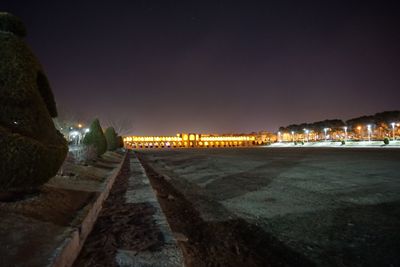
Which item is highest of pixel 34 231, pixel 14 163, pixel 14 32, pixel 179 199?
pixel 14 32

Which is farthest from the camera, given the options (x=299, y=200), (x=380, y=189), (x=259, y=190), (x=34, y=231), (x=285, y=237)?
(x=259, y=190)

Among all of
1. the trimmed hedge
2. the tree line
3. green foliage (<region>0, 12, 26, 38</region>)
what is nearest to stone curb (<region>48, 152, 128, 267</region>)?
the trimmed hedge

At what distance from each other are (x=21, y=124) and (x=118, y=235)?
2726 millimetres

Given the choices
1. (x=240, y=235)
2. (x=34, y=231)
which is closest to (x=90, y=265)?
(x=34, y=231)

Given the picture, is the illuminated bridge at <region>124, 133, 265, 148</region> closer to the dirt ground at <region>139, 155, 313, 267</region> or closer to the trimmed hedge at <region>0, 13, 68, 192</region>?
the trimmed hedge at <region>0, 13, 68, 192</region>

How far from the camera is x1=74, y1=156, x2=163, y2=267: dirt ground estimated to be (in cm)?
392

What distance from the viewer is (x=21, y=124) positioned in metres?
5.10

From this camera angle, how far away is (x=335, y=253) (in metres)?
4.17

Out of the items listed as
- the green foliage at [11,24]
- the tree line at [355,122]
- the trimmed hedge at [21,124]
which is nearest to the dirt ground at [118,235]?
the trimmed hedge at [21,124]

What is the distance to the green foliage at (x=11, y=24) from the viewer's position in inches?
231

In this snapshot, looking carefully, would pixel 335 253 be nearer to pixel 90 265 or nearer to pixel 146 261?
pixel 146 261

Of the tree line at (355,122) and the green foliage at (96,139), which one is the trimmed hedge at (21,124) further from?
the tree line at (355,122)

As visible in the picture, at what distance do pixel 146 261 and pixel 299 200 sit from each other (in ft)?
17.6

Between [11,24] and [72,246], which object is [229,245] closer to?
[72,246]
